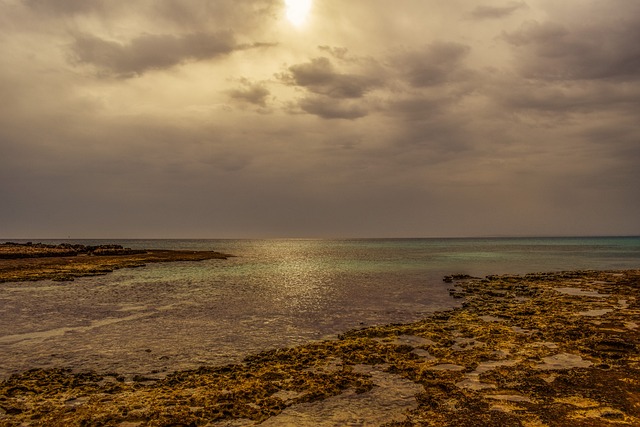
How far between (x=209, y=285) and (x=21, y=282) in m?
19.8

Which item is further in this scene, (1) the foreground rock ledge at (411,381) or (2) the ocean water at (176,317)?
(2) the ocean water at (176,317)

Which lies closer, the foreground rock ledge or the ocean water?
the foreground rock ledge

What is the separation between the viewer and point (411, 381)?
39.4 feet

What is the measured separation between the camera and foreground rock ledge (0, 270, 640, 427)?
30.9 ft

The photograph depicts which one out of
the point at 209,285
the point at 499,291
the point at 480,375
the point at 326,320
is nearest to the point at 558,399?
the point at 480,375

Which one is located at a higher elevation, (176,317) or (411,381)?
(411,381)

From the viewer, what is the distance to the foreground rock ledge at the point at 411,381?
943 centimetres

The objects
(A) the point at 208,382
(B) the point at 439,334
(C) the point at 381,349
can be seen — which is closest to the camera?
(A) the point at 208,382

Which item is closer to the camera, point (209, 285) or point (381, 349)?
point (381, 349)

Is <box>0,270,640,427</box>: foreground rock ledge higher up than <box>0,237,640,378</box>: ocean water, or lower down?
higher up

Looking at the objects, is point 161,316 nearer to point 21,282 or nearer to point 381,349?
point 381,349

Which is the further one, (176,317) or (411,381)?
(176,317)

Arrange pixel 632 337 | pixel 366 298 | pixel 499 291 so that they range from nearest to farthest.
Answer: pixel 632 337
pixel 366 298
pixel 499 291

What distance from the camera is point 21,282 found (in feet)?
130
